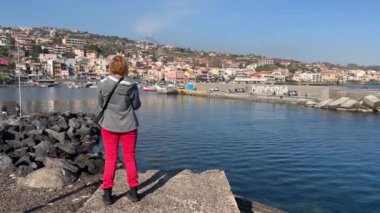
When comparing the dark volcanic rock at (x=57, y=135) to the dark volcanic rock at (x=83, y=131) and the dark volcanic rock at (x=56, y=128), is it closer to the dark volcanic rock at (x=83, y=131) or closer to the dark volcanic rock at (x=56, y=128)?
the dark volcanic rock at (x=56, y=128)

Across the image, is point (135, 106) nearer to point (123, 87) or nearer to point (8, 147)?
point (123, 87)

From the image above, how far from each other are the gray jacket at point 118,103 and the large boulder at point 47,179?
99.9 inches

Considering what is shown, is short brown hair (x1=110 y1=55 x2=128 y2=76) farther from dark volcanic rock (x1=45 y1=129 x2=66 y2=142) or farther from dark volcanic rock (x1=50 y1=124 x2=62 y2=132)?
dark volcanic rock (x1=50 y1=124 x2=62 y2=132)

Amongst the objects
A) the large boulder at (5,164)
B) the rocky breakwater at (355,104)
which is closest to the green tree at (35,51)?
the rocky breakwater at (355,104)

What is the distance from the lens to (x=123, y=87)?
5461 mm

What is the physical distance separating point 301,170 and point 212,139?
7948 mm

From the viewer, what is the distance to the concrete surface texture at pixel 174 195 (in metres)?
5.39

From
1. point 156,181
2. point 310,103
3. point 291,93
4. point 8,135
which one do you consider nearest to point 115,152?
point 156,181

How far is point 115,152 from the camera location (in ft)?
18.4

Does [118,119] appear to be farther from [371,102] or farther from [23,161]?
[371,102]

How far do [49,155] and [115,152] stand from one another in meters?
6.66

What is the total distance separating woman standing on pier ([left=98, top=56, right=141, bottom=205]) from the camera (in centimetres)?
547

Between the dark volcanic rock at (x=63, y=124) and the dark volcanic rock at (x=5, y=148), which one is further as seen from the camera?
the dark volcanic rock at (x=63, y=124)

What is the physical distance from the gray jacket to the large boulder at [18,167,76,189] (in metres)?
2.54
